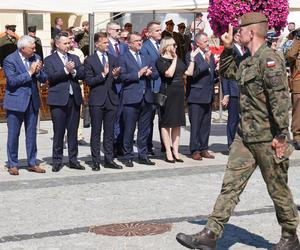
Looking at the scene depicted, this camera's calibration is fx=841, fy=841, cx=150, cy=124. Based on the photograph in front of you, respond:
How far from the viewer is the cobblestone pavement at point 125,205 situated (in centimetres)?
717

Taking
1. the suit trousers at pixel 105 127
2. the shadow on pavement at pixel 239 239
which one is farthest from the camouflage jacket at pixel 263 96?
the suit trousers at pixel 105 127

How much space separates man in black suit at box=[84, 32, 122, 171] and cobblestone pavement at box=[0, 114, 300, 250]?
1.03 ft

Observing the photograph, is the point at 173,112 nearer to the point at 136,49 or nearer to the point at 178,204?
the point at 136,49

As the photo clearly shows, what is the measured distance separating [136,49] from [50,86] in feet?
4.44

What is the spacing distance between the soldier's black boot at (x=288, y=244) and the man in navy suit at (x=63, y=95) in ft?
15.3

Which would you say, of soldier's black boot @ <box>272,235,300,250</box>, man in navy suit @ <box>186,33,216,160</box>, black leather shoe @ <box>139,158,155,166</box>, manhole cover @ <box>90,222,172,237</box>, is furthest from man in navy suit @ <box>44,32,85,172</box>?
soldier's black boot @ <box>272,235,300,250</box>

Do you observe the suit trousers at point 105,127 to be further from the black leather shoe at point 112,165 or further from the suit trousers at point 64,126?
the suit trousers at point 64,126

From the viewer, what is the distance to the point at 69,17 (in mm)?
30406

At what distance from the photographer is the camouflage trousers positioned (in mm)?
6566

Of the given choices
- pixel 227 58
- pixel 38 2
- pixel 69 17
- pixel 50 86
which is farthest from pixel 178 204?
pixel 69 17

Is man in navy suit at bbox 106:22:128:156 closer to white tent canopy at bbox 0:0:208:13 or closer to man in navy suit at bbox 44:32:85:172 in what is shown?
man in navy suit at bbox 44:32:85:172

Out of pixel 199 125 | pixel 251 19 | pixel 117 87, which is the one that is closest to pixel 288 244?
pixel 251 19

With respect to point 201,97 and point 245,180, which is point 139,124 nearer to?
point 201,97

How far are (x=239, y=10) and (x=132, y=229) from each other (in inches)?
208
